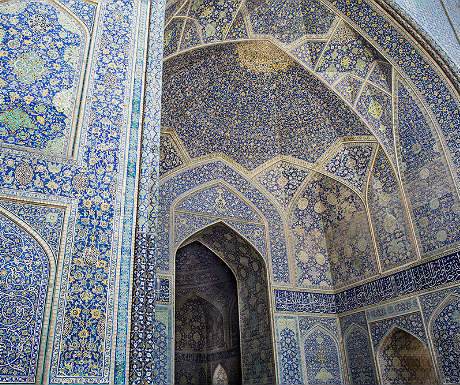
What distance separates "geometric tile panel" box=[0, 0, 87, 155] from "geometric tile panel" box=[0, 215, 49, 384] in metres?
0.69

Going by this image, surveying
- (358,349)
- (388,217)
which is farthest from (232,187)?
(358,349)

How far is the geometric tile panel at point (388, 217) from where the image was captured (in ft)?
21.4

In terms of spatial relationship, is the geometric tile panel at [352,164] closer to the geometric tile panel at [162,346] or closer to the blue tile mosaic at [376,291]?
the blue tile mosaic at [376,291]

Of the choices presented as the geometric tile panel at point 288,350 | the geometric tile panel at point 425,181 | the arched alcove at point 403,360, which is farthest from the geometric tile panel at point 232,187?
the geometric tile panel at point 425,181

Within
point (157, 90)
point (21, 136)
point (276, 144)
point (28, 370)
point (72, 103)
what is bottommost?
point (28, 370)

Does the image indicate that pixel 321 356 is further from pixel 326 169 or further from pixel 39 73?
pixel 39 73

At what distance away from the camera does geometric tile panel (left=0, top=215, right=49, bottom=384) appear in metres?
2.76

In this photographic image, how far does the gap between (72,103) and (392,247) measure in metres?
4.79

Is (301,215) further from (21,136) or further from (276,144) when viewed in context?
(21,136)

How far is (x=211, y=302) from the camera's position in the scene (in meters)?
9.20

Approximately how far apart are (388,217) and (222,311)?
3.71 meters

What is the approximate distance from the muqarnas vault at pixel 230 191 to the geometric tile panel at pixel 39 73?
14mm

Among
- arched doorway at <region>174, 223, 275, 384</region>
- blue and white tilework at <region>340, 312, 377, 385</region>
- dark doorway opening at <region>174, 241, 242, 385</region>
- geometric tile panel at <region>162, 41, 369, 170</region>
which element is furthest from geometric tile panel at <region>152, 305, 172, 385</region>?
blue and white tilework at <region>340, 312, 377, 385</region>

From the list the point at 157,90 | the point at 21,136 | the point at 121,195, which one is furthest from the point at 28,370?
the point at 157,90
